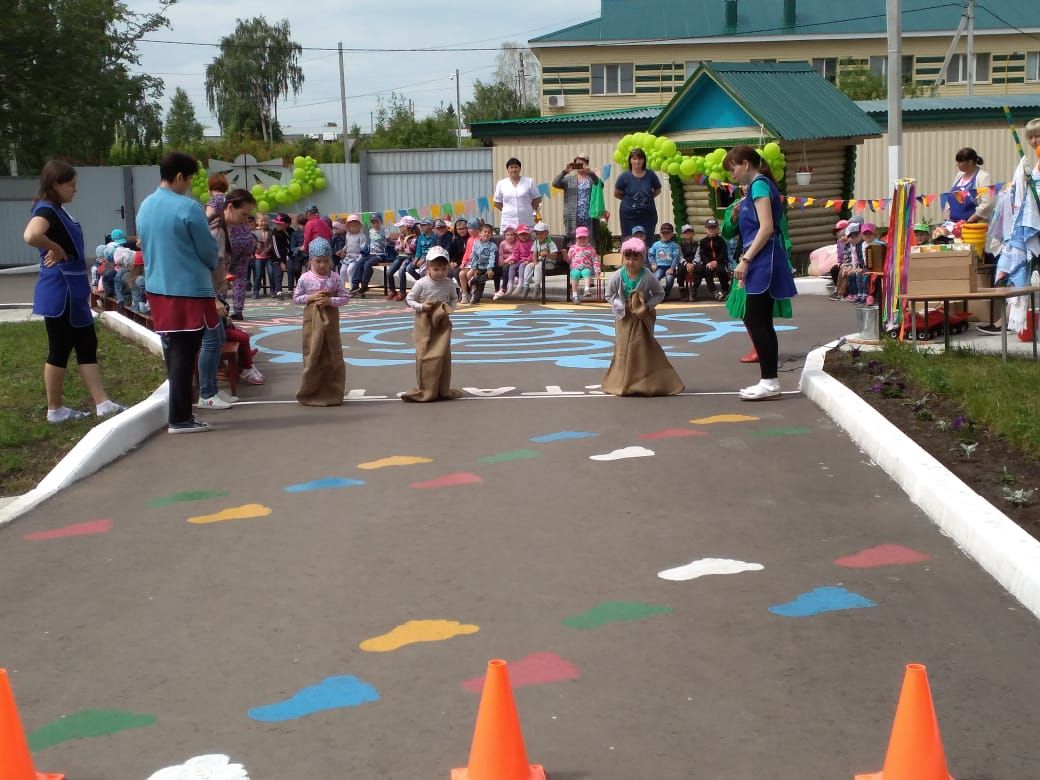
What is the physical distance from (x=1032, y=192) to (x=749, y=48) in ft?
146

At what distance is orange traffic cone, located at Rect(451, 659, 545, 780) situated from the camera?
3619 mm

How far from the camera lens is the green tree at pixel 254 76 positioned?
92250mm

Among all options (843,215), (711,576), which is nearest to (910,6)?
(843,215)

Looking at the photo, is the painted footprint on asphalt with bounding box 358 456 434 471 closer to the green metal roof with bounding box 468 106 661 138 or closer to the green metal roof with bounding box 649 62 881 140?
the green metal roof with bounding box 649 62 881 140

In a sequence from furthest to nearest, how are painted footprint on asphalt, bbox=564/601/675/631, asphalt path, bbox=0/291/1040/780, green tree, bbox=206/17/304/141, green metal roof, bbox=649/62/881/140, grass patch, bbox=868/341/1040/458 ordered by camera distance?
1. green tree, bbox=206/17/304/141
2. green metal roof, bbox=649/62/881/140
3. grass patch, bbox=868/341/1040/458
4. painted footprint on asphalt, bbox=564/601/675/631
5. asphalt path, bbox=0/291/1040/780

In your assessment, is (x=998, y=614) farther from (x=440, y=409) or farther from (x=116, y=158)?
(x=116, y=158)

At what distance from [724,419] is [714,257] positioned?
32.1 feet

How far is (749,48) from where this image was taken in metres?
53.7

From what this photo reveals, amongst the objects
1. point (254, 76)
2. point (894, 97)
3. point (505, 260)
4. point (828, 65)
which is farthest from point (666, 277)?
point (254, 76)

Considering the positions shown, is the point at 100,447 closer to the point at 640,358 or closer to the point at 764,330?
the point at 640,358

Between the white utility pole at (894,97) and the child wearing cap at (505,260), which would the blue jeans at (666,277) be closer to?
the child wearing cap at (505,260)

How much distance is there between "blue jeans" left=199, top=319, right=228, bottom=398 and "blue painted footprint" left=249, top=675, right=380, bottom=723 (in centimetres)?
576

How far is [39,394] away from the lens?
10.8 m

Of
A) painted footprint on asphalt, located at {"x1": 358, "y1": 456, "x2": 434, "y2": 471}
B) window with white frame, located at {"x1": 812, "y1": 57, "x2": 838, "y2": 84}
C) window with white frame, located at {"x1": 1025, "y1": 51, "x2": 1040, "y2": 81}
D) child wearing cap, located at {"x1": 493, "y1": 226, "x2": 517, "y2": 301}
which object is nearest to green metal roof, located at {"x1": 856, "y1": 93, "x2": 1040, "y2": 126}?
child wearing cap, located at {"x1": 493, "y1": 226, "x2": 517, "y2": 301}
